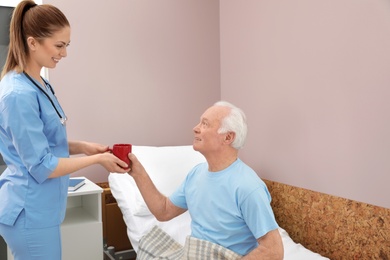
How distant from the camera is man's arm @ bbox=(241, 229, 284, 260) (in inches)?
56.5

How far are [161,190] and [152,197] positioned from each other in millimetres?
736

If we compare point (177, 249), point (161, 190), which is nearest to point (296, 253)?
point (177, 249)

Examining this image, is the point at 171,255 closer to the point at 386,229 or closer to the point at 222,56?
the point at 386,229

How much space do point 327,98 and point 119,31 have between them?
4.86 ft

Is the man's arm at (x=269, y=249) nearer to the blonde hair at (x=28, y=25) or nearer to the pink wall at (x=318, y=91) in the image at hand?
the pink wall at (x=318, y=91)

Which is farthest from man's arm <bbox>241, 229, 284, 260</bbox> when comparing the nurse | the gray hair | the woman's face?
the woman's face

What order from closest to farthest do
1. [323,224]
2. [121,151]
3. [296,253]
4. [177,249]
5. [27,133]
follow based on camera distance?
[27,133]
[121,151]
[177,249]
[296,253]
[323,224]

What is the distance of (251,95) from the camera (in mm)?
2930

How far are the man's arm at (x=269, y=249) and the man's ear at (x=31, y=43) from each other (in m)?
1.04

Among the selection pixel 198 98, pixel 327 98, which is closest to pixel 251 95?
pixel 198 98

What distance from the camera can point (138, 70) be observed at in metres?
2.95

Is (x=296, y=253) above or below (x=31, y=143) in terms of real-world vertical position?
below

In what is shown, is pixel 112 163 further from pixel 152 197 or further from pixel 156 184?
pixel 156 184

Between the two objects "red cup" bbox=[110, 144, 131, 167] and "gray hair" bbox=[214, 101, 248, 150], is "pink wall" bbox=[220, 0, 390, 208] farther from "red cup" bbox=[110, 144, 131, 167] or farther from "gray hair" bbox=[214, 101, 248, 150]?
"red cup" bbox=[110, 144, 131, 167]
